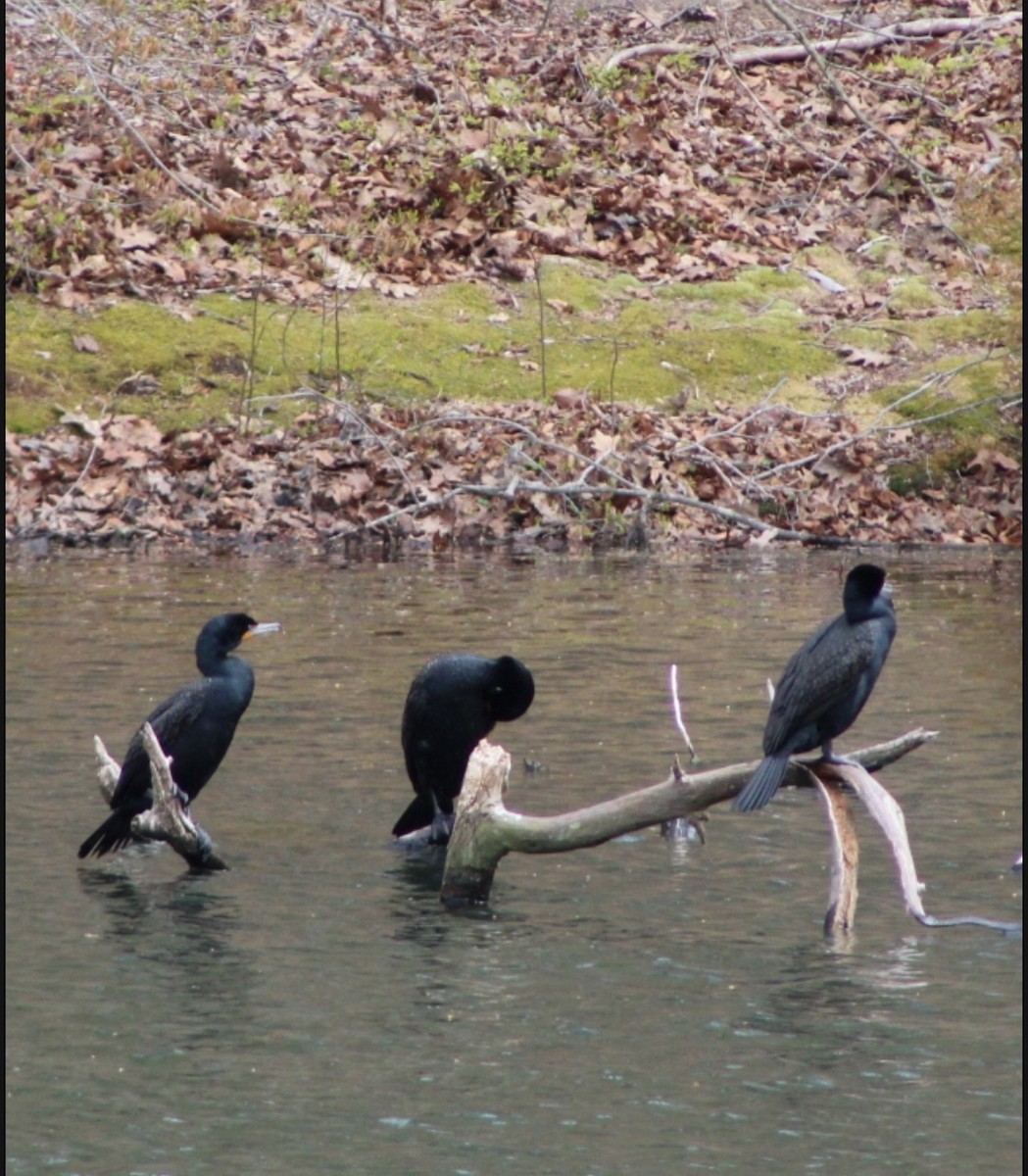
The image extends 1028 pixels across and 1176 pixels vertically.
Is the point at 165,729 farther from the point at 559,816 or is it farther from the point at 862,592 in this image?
the point at 862,592

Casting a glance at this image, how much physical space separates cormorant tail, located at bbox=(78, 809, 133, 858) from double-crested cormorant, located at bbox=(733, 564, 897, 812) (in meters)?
2.43

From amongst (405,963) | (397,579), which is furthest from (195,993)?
(397,579)

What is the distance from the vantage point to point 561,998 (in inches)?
248

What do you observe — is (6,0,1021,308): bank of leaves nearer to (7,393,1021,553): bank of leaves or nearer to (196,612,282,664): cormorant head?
(7,393,1021,553): bank of leaves

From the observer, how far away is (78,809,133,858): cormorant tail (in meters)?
7.68

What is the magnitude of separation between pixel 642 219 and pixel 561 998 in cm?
1345

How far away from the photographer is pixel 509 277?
1794 centimetres

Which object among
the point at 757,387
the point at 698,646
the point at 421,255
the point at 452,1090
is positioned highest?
the point at 421,255

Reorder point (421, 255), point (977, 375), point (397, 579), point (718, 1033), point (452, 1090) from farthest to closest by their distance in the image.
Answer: point (421, 255)
point (977, 375)
point (397, 579)
point (718, 1033)
point (452, 1090)

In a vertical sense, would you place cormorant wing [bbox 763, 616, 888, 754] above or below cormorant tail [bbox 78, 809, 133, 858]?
above

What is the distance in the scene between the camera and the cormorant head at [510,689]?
8.12m

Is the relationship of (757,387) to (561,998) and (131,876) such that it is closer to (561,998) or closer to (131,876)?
(131,876)

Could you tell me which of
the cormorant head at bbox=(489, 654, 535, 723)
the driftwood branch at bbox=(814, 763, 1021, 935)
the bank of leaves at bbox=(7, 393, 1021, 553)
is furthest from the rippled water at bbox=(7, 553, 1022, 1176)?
the bank of leaves at bbox=(7, 393, 1021, 553)

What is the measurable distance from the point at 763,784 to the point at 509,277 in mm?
11811
